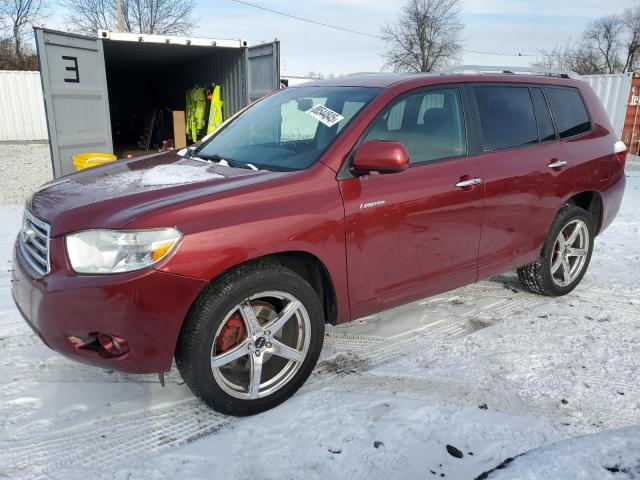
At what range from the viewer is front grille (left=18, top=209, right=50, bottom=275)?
2538mm

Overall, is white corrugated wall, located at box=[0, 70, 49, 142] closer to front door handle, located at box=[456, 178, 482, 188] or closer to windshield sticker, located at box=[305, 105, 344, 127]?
windshield sticker, located at box=[305, 105, 344, 127]

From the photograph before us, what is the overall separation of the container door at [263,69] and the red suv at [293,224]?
478cm

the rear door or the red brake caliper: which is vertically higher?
the rear door

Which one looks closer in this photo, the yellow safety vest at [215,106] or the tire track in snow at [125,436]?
A: the tire track in snow at [125,436]

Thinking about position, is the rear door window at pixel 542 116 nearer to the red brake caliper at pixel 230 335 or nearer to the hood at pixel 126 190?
the hood at pixel 126 190

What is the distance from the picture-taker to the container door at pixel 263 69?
333 inches

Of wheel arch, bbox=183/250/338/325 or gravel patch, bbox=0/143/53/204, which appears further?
gravel patch, bbox=0/143/53/204

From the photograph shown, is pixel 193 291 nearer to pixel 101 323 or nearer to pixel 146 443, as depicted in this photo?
pixel 101 323

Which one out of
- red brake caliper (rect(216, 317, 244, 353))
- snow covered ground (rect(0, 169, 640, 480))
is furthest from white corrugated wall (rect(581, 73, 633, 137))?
red brake caliper (rect(216, 317, 244, 353))

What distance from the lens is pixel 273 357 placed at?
2.93m

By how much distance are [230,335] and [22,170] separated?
1153 centimetres

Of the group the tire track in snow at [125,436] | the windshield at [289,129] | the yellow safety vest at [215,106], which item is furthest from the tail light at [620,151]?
the yellow safety vest at [215,106]

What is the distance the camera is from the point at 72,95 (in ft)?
25.4

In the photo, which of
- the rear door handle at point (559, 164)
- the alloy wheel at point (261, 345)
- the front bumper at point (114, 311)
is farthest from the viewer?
the rear door handle at point (559, 164)
